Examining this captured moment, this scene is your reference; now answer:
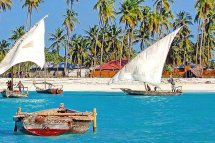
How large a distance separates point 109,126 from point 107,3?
248 feet

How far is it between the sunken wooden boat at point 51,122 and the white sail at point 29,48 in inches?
694

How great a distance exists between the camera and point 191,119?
130 feet

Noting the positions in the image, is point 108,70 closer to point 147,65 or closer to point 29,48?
point 147,65

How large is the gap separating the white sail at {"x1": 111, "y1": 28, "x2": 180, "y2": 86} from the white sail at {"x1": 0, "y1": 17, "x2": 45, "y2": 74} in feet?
57.8

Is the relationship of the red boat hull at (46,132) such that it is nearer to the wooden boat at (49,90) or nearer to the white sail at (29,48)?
the white sail at (29,48)

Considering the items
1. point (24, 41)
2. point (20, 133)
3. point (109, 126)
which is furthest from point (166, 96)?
point (20, 133)

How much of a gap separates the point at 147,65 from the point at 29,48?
20502mm

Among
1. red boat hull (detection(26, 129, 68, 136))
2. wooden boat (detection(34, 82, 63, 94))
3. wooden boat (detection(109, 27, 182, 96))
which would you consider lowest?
red boat hull (detection(26, 129, 68, 136))

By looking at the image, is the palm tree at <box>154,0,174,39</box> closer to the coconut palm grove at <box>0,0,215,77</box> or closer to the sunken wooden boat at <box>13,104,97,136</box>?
the coconut palm grove at <box>0,0,215,77</box>

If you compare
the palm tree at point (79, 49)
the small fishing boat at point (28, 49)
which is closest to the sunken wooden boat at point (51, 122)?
the small fishing boat at point (28, 49)

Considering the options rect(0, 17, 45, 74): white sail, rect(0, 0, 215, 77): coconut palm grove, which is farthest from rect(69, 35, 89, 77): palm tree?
rect(0, 17, 45, 74): white sail

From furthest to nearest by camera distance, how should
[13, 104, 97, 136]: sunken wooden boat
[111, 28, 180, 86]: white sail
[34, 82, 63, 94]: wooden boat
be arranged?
[34, 82, 63, 94]: wooden boat
[111, 28, 180, 86]: white sail
[13, 104, 97, 136]: sunken wooden boat

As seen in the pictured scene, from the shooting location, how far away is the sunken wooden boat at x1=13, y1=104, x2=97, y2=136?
88.8 ft

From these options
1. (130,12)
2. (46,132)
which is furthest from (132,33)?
(46,132)
